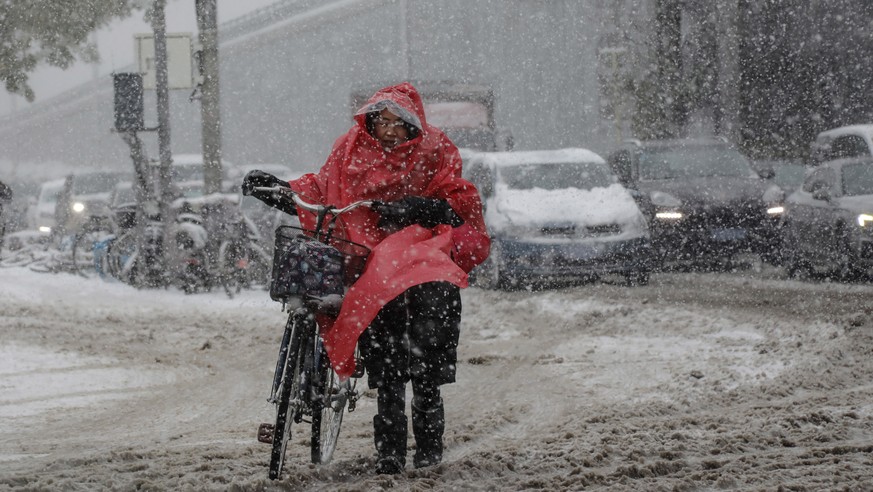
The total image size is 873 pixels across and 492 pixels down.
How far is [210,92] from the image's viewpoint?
17594 millimetres

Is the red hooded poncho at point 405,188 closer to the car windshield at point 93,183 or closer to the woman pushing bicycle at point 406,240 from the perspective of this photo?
the woman pushing bicycle at point 406,240

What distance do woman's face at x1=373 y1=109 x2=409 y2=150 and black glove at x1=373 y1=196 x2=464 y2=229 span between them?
0.29 m

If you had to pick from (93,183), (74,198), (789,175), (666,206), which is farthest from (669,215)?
(93,183)

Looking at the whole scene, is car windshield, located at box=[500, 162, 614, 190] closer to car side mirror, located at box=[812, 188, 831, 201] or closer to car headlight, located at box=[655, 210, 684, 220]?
car headlight, located at box=[655, 210, 684, 220]

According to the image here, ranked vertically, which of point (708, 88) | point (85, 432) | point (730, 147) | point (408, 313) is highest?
point (708, 88)

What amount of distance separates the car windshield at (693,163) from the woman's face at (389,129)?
12.0 m

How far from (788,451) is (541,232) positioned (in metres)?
8.92

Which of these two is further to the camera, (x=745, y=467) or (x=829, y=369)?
(x=829, y=369)

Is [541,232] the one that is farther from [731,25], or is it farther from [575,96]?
[575,96]

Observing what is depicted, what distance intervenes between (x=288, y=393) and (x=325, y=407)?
14.2 inches

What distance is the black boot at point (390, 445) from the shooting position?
519 cm

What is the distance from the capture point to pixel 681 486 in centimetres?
493

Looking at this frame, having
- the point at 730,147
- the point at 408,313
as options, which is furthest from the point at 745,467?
the point at 730,147

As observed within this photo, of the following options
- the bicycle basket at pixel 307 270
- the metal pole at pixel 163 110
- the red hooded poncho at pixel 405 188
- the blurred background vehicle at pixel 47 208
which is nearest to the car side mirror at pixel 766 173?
the metal pole at pixel 163 110
